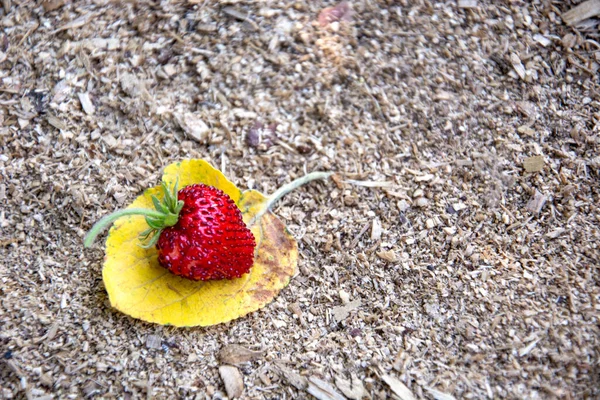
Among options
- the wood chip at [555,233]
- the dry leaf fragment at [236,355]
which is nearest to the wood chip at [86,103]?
the dry leaf fragment at [236,355]

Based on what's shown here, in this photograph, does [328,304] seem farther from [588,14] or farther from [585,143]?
[588,14]

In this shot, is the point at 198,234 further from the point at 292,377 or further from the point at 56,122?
the point at 56,122

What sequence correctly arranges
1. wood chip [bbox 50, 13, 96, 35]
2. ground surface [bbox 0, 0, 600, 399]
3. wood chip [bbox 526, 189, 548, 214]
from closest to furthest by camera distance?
ground surface [bbox 0, 0, 600, 399], wood chip [bbox 526, 189, 548, 214], wood chip [bbox 50, 13, 96, 35]

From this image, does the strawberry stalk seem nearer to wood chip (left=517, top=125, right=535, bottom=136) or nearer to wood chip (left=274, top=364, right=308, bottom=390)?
wood chip (left=274, top=364, right=308, bottom=390)

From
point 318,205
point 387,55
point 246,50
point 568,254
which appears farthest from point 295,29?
point 568,254

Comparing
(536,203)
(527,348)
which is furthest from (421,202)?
(527,348)

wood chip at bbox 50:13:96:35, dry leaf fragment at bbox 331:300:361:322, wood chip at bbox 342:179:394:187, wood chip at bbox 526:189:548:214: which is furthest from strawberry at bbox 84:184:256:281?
wood chip at bbox 526:189:548:214
